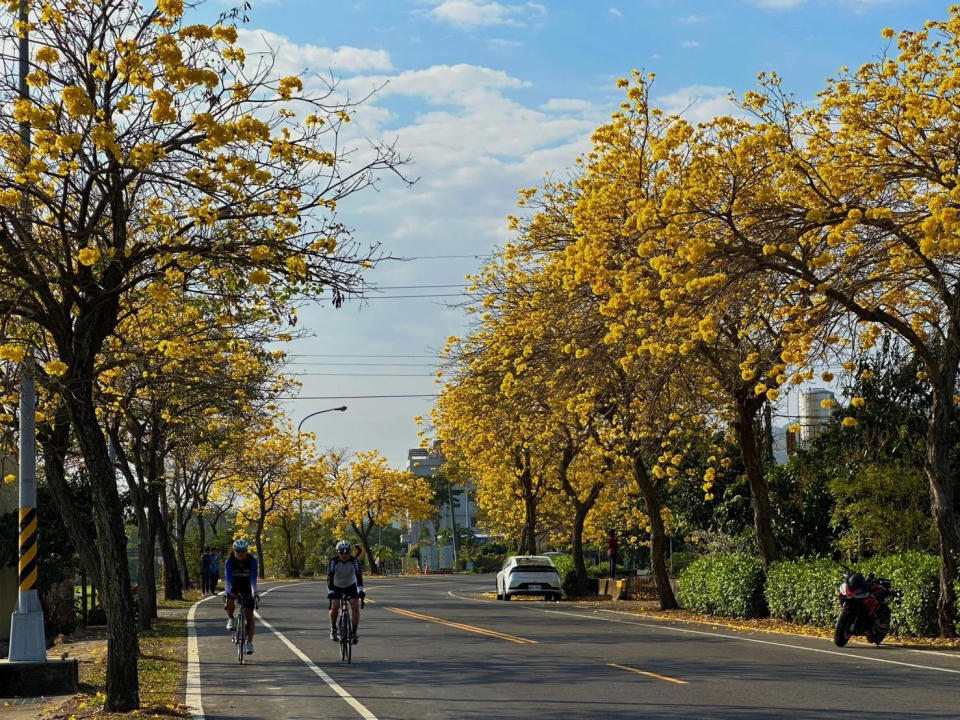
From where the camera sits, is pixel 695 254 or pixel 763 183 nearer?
pixel 695 254

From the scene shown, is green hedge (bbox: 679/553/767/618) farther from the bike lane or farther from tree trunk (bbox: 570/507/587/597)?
tree trunk (bbox: 570/507/587/597)

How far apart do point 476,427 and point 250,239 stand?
77.9 feet

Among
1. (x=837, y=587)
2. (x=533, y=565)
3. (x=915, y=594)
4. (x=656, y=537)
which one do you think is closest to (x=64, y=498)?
(x=837, y=587)

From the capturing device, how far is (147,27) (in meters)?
13.8

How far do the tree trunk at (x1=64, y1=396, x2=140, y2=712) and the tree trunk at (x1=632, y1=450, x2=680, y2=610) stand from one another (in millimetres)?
19760

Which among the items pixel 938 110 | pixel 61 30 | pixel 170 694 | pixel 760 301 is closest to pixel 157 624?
pixel 170 694

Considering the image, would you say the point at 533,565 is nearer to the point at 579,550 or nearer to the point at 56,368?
→ the point at 579,550

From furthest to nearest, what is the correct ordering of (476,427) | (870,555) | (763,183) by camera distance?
(476,427)
(870,555)
(763,183)

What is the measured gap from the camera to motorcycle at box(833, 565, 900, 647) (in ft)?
62.8

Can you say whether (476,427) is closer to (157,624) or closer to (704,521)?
(704,521)

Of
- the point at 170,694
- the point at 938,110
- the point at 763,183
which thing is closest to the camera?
the point at 170,694

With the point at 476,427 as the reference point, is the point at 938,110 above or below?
above

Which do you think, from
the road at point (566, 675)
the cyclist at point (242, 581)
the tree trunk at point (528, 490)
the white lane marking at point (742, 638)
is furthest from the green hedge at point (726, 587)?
the tree trunk at point (528, 490)

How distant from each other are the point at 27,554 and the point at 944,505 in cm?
1384
